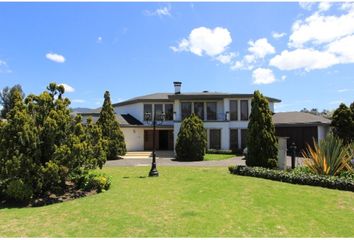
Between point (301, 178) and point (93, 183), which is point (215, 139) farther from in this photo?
point (93, 183)

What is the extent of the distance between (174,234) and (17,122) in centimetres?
646

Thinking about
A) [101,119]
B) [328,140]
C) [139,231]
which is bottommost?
[139,231]

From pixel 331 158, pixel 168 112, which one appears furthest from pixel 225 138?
pixel 331 158

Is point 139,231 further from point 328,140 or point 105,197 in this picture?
point 328,140

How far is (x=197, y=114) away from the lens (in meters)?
30.7

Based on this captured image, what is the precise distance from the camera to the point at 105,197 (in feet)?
31.9

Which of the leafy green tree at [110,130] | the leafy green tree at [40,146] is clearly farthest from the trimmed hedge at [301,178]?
the leafy green tree at [110,130]

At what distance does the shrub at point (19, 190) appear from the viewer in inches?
363

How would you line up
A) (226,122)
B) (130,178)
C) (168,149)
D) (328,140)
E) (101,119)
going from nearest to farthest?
(328,140), (130,178), (101,119), (226,122), (168,149)

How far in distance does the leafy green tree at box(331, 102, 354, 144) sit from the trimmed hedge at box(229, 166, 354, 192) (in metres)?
11.6

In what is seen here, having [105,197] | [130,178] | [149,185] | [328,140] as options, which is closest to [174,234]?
[105,197]

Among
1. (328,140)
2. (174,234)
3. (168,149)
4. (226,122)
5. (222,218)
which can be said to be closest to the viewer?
(174,234)

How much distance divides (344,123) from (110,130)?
17892 millimetres

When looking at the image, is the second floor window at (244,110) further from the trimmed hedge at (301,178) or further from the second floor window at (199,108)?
the trimmed hedge at (301,178)
